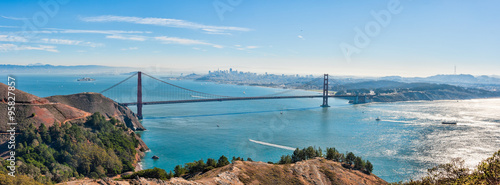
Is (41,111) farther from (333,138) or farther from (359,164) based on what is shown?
(333,138)

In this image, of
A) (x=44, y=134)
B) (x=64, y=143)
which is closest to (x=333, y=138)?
(x=64, y=143)

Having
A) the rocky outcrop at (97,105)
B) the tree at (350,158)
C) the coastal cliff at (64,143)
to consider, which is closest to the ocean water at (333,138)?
the coastal cliff at (64,143)

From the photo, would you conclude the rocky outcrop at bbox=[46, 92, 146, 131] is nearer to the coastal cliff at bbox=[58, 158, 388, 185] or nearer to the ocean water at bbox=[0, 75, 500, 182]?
the ocean water at bbox=[0, 75, 500, 182]

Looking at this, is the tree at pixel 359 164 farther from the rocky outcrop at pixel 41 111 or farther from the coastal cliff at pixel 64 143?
the rocky outcrop at pixel 41 111

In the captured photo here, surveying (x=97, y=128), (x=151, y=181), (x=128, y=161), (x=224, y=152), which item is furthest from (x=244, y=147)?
(x=151, y=181)

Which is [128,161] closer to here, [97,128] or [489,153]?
[97,128]

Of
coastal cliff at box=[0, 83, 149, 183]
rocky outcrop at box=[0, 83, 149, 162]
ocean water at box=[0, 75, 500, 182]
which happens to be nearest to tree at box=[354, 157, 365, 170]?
ocean water at box=[0, 75, 500, 182]

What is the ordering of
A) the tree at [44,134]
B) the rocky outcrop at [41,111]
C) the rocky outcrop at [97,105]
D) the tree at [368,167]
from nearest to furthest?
the tree at [368,167] < the tree at [44,134] < the rocky outcrop at [41,111] < the rocky outcrop at [97,105]

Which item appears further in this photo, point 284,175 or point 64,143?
point 64,143
